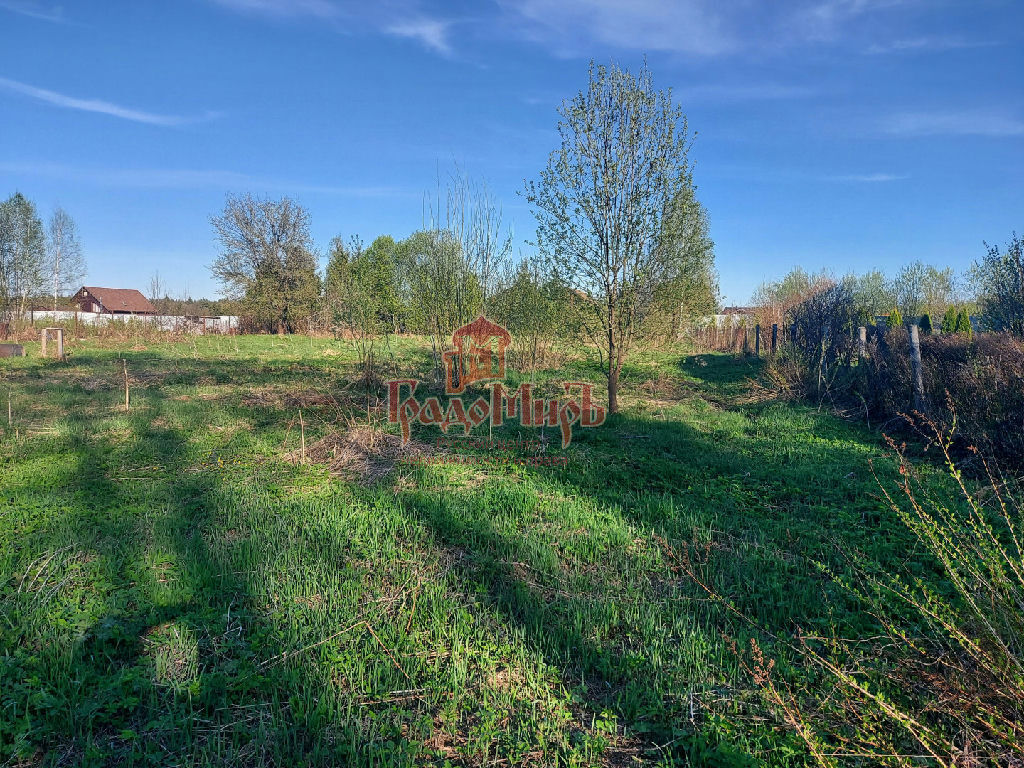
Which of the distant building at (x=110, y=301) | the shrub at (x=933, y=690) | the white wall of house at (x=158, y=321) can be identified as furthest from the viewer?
the distant building at (x=110, y=301)

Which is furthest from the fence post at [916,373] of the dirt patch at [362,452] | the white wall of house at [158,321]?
the white wall of house at [158,321]

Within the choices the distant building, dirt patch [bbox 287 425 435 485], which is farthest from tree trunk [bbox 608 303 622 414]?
the distant building

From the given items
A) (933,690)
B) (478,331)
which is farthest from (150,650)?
(478,331)

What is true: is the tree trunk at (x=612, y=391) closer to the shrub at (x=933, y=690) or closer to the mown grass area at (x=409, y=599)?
the mown grass area at (x=409, y=599)

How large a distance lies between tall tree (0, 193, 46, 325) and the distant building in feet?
69.9

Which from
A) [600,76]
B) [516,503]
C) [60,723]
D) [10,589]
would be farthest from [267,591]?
[600,76]

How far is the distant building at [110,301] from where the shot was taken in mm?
53750

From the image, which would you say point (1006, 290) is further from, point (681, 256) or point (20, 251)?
point (20, 251)

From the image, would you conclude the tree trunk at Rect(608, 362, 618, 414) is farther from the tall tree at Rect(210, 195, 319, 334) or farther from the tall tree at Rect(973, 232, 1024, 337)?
the tall tree at Rect(210, 195, 319, 334)

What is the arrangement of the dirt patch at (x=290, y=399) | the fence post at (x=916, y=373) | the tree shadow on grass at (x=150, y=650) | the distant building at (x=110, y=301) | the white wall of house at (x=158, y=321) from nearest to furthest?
1. the tree shadow on grass at (x=150, y=650)
2. the fence post at (x=916, y=373)
3. the dirt patch at (x=290, y=399)
4. the white wall of house at (x=158, y=321)
5. the distant building at (x=110, y=301)

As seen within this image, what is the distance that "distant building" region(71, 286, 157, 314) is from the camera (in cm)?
5375

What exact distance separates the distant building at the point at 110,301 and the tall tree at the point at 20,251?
21296 mm

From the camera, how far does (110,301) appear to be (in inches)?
2172

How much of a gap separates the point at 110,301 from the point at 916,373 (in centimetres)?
6593
